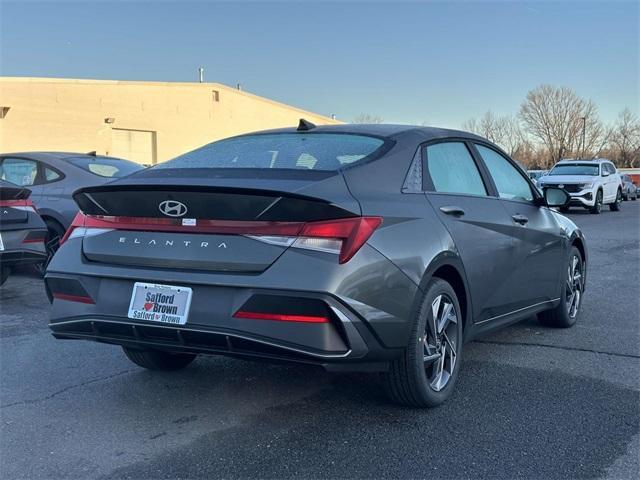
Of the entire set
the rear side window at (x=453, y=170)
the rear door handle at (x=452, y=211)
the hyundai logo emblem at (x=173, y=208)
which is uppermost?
the rear side window at (x=453, y=170)

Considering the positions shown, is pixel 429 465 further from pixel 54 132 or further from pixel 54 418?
pixel 54 132

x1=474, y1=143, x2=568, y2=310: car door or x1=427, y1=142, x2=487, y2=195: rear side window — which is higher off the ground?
x1=427, y1=142, x2=487, y2=195: rear side window

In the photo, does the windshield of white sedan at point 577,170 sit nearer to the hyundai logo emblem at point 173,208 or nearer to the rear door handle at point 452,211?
the rear door handle at point 452,211

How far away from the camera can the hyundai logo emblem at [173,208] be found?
3.22 metres

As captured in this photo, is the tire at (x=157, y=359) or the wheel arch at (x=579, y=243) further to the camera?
the wheel arch at (x=579, y=243)

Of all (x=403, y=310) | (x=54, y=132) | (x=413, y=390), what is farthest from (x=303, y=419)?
(x=54, y=132)

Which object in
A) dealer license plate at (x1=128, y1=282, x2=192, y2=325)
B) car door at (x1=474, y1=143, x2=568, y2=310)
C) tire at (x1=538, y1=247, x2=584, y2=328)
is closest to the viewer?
dealer license plate at (x1=128, y1=282, x2=192, y2=325)

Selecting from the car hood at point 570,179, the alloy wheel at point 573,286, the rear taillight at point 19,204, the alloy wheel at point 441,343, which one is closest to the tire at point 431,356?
→ the alloy wheel at point 441,343

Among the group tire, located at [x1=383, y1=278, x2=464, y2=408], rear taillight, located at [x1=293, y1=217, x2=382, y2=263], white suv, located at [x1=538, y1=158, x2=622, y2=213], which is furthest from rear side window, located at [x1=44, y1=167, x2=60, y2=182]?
white suv, located at [x1=538, y1=158, x2=622, y2=213]

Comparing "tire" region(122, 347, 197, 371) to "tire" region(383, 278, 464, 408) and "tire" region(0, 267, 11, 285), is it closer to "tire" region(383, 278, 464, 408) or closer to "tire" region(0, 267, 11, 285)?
"tire" region(383, 278, 464, 408)

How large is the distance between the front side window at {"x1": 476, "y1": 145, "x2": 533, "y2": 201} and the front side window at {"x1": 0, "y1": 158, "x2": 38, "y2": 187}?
622 cm

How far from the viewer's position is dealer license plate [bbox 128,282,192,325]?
3.12 m

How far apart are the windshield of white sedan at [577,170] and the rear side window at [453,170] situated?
20.1m

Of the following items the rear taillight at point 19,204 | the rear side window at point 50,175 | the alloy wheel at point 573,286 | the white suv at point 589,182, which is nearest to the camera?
the alloy wheel at point 573,286
